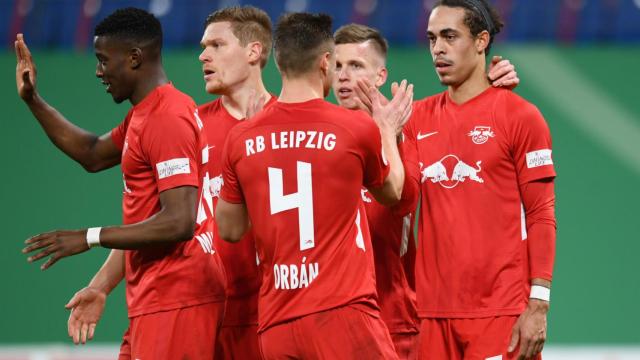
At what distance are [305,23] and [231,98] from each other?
1.45 m

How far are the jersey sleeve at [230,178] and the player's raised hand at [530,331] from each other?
4.47ft

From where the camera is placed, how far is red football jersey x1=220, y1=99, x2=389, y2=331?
4.00 metres

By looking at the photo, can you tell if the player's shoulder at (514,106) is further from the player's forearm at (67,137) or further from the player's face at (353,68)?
the player's forearm at (67,137)

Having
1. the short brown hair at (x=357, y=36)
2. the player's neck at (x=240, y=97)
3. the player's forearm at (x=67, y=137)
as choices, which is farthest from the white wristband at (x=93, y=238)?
the short brown hair at (x=357, y=36)

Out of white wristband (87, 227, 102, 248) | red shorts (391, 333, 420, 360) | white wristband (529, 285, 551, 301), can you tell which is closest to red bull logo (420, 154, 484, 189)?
white wristband (529, 285, 551, 301)

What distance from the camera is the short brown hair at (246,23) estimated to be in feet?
18.7

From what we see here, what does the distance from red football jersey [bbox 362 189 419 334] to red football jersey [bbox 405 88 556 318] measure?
0.43 m

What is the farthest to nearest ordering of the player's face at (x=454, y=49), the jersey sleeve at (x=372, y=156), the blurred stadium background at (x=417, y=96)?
the blurred stadium background at (x=417, y=96)
the player's face at (x=454, y=49)
the jersey sleeve at (x=372, y=156)

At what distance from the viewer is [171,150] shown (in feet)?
14.3

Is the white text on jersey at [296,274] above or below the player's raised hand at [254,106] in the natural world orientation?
below

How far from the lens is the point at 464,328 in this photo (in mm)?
4590

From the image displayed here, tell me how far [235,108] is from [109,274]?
119 cm

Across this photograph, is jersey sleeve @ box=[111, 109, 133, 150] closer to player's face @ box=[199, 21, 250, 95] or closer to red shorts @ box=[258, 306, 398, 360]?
player's face @ box=[199, 21, 250, 95]

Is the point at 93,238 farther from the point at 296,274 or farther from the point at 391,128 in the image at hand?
the point at 391,128
